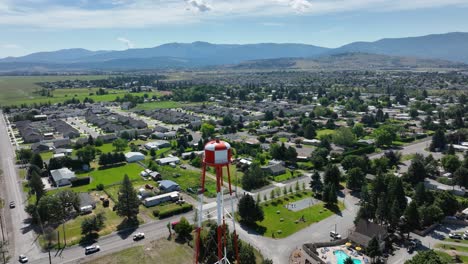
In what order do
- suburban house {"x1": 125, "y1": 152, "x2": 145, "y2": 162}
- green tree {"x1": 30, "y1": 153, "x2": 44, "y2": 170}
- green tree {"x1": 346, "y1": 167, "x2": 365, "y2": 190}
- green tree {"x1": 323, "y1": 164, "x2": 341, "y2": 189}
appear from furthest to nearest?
1. suburban house {"x1": 125, "y1": 152, "x2": 145, "y2": 162}
2. green tree {"x1": 30, "y1": 153, "x2": 44, "y2": 170}
3. green tree {"x1": 323, "y1": 164, "x2": 341, "y2": 189}
4. green tree {"x1": 346, "y1": 167, "x2": 365, "y2": 190}

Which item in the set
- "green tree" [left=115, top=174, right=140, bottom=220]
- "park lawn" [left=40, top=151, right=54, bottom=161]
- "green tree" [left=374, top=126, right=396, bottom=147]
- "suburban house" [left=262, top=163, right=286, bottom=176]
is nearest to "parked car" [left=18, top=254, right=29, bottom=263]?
"green tree" [left=115, top=174, right=140, bottom=220]

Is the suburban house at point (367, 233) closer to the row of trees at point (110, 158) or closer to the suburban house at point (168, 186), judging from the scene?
the suburban house at point (168, 186)

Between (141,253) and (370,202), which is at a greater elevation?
(370,202)

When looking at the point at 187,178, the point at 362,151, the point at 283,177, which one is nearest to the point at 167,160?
the point at 187,178

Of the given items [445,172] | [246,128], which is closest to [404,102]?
[246,128]

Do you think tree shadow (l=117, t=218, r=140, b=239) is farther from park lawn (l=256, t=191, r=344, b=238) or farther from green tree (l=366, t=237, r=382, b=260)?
green tree (l=366, t=237, r=382, b=260)

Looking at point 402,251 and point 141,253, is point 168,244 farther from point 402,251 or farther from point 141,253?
point 402,251

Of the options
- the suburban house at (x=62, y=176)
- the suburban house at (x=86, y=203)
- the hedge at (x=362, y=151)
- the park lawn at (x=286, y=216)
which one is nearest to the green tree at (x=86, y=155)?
the suburban house at (x=62, y=176)
